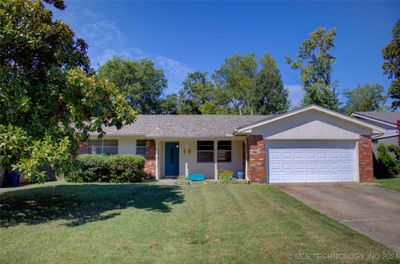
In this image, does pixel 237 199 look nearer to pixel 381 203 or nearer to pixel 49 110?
pixel 381 203

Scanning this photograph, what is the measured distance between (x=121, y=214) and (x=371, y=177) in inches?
511

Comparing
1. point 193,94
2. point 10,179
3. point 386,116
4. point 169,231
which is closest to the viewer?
point 169,231

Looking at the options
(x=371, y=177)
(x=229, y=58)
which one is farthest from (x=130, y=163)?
(x=229, y=58)

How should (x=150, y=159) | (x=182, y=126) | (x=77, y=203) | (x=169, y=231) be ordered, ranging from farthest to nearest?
(x=182, y=126) → (x=150, y=159) → (x=77, y=203) → (x=169, y=231)

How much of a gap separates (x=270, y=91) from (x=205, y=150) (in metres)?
23.5

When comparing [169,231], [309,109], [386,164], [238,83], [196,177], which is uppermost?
[238,83]

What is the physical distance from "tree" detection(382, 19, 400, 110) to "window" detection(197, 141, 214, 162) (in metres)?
16.6

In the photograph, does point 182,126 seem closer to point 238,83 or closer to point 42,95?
point 42,95

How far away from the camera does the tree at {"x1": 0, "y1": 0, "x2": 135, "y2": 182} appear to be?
23.7 ft

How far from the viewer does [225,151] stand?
17875mm

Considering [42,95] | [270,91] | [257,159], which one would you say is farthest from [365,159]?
[270,91]

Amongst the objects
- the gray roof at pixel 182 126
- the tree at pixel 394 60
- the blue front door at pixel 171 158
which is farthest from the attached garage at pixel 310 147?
the tree at pixel 394 60

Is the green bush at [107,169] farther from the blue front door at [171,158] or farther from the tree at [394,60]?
the tree at [394,60]

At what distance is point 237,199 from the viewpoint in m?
10.1
